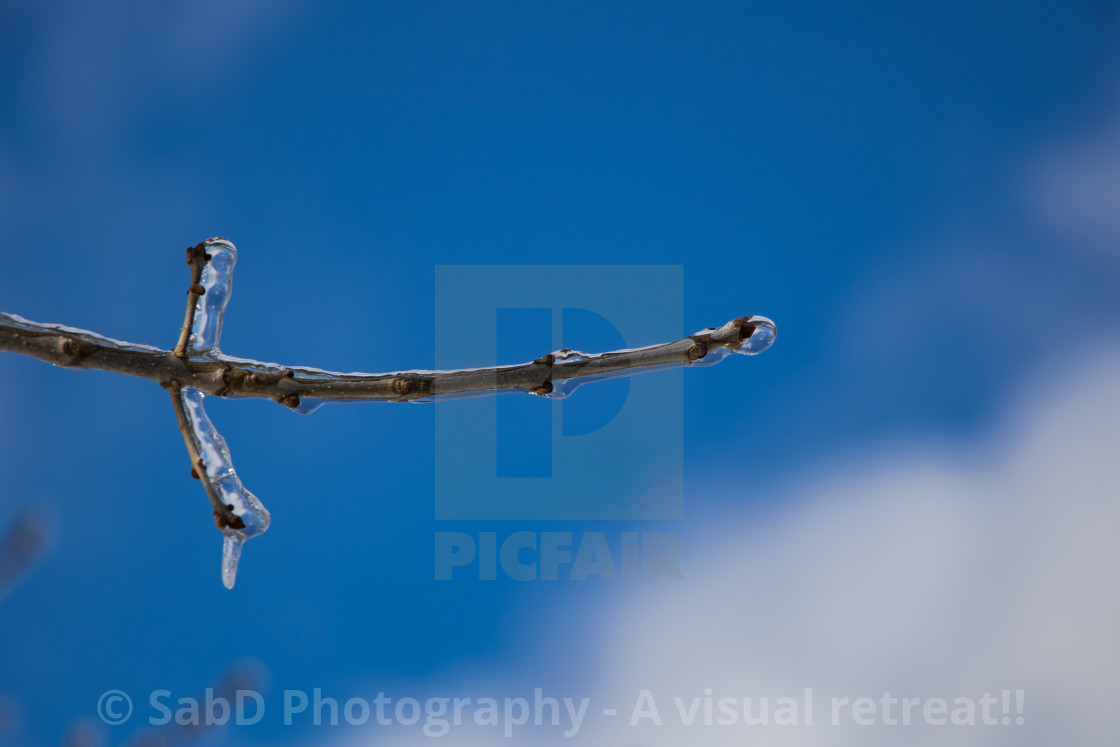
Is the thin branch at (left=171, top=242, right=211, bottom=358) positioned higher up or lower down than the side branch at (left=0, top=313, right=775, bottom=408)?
higher up

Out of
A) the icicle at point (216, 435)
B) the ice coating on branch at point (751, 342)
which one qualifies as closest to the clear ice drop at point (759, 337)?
the ice coating on branch at point (751, 342)

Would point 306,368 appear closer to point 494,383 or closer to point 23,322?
point 494,383

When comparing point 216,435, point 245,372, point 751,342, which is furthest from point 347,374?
point 751,342

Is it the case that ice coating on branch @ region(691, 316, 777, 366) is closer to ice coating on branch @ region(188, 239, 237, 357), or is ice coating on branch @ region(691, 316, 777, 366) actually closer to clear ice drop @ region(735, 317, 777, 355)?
clear ice drop @ region(735, 317, 777, 355)

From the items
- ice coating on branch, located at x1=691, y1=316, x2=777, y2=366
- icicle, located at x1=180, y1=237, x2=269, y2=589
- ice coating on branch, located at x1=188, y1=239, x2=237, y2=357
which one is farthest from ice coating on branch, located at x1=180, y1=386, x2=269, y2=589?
ice coating on branch, located at x1=691, y1=316, x2=777, y2=366

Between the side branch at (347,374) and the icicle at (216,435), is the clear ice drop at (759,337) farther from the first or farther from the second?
the icicle at (216,435)

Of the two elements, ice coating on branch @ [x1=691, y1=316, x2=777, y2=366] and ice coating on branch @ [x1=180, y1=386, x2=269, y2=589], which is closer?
ice coating on branch @ [x1=691, y1=316, x2=777, y2=366]
